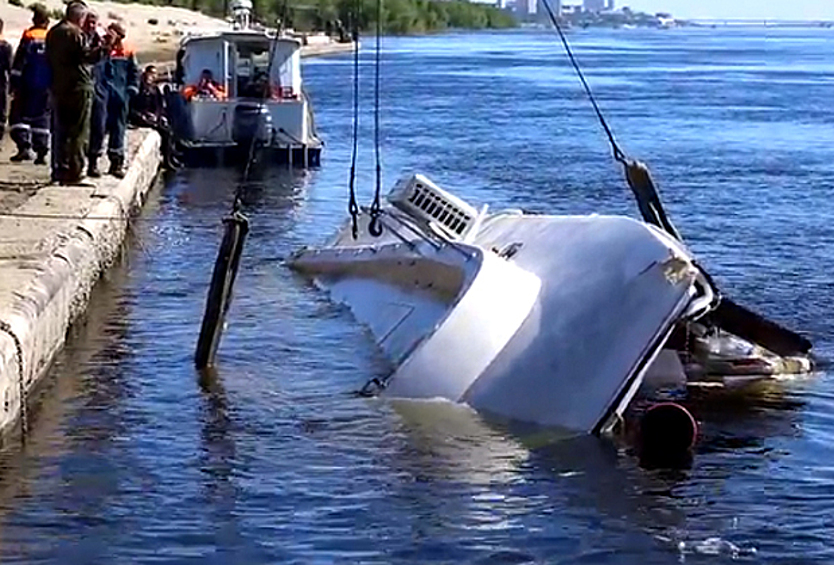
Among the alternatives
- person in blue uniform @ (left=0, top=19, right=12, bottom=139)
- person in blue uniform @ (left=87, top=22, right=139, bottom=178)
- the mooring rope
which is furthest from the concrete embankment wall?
person in blue uniform @ (left=0, top=19, right=12, bottom=139)

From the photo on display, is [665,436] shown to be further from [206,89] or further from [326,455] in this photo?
[206,89]

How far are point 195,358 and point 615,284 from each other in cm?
343

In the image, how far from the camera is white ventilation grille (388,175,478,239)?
16109mm

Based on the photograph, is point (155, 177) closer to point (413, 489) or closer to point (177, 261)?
point (177, 261)

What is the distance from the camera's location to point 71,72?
16.2 m

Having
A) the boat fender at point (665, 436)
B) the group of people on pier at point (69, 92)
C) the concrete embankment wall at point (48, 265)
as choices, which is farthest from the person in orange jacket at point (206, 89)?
the boat fender at point (665, 436)

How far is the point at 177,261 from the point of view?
744 inches

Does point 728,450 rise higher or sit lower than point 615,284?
lower

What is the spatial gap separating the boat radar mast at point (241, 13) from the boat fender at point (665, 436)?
78.6ft

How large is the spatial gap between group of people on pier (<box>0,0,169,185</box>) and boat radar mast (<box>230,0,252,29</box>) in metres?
12.6

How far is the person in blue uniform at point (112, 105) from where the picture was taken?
60.7 ft

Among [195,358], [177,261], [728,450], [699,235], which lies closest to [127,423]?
[195,358]

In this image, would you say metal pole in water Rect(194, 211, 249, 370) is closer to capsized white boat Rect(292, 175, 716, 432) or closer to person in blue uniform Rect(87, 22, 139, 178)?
capsized white boat Rect(292, 175, 716, 432)

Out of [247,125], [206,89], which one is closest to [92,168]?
[247,125]
